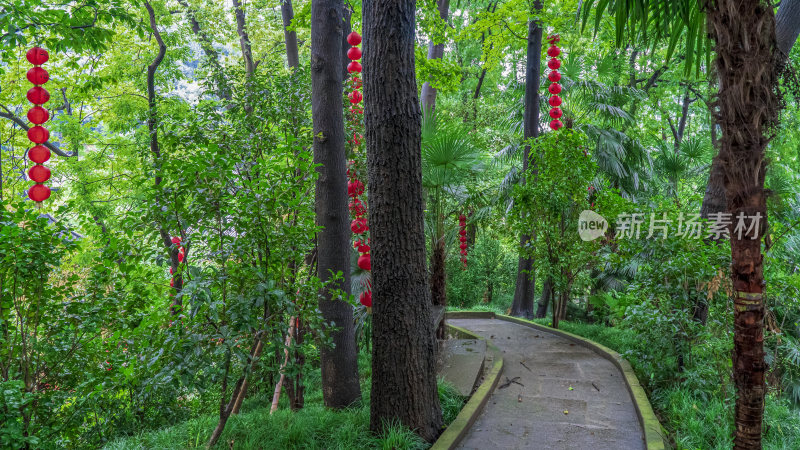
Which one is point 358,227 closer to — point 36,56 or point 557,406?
point 557,406

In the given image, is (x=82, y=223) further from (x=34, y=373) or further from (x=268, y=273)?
(x=268, y=273)

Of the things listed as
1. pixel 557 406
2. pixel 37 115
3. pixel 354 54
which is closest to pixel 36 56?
pixel 37 115

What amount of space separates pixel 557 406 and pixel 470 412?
105 centimetres

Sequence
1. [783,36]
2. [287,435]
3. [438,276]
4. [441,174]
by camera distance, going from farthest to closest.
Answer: [438,276] → [441,174] → [783,36] → [287,435]

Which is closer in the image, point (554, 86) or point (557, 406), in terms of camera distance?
point (557, 406)

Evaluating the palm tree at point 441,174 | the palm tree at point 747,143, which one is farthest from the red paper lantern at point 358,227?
the palm tree at point 747,143

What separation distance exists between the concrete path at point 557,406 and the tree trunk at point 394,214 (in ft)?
2.56

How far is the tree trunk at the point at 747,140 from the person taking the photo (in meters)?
2.66

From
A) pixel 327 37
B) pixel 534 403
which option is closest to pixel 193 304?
pixel 327 37

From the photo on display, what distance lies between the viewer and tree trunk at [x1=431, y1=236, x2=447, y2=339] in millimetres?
7008

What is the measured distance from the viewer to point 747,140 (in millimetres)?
2703

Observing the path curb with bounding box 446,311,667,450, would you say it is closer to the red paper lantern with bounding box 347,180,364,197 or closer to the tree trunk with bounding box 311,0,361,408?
the tree trunk with bounding box 311,0,361,408

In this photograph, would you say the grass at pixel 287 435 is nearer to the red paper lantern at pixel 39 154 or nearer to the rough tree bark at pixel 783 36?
the red paper lantern at pixel 39 154

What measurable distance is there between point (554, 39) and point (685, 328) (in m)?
5.31
